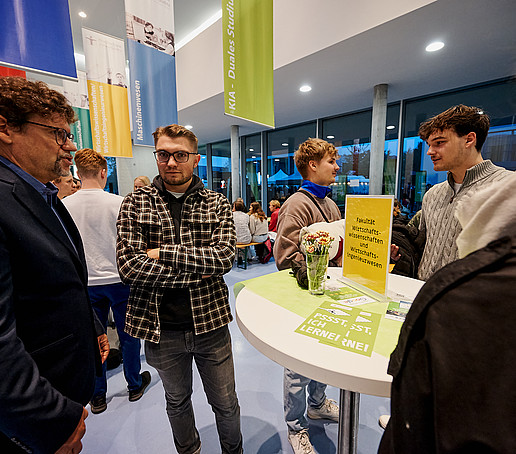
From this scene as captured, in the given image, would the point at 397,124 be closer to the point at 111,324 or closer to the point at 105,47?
the point at 105,47

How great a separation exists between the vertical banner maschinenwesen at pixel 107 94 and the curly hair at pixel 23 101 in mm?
2536

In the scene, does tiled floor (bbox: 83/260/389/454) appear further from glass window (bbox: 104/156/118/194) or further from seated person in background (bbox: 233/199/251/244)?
glass window (bbox: 104/156/118/194)

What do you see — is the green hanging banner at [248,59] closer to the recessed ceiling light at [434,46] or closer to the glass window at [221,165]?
the recessed ceiling light at [434,46]

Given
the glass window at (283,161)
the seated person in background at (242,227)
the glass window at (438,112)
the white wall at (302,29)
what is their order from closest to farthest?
1. the white wall at (302,29)
2. the glass window at (438,112)
3. the seated person in background at (242,227)
4. the glass window at (283,161)

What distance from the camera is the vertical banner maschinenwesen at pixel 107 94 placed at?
320cm

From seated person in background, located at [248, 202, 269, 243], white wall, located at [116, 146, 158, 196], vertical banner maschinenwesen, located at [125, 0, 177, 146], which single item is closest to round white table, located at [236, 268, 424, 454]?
vertical banner maschinenwesen, located at [125, 0, 177, 146]

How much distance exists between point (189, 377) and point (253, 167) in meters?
8.38

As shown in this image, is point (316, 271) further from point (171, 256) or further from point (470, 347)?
point (470, 347)

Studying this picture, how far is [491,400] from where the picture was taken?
0.32m

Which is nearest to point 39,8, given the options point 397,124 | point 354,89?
point 354,89

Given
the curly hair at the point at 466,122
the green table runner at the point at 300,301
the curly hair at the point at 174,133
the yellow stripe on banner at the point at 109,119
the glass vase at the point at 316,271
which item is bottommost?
the green table runner at the point at 300,301

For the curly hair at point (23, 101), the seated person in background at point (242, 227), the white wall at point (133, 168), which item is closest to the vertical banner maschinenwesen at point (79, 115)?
the white wall at point (133, 168)

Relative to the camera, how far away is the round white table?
66cm

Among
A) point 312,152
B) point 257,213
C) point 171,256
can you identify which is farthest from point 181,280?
point 257,213
